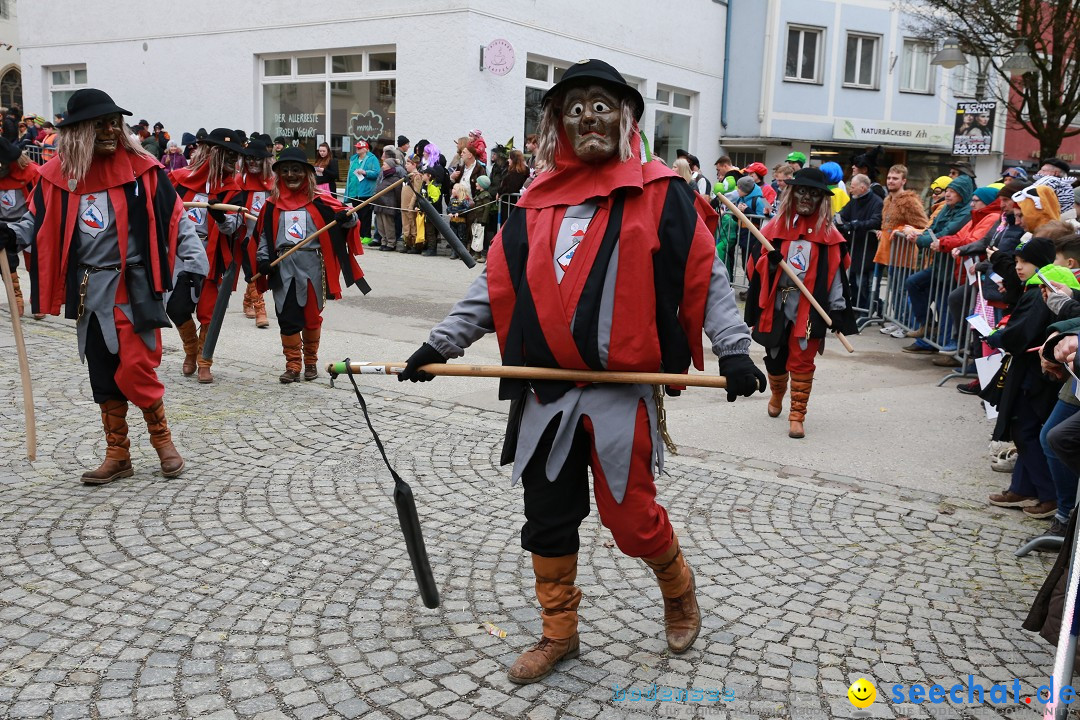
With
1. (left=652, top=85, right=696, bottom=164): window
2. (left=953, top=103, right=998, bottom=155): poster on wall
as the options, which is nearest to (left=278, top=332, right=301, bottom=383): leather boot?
(left=953, top=103, right=998, bottom=155): poster on wall

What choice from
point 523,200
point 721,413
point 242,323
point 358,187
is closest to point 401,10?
point 358,187

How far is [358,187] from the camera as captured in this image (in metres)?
16.2

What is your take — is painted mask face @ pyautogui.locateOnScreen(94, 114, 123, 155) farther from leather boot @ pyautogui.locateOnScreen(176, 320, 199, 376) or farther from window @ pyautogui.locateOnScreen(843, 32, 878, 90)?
window @ pyautogui.locateOnScreen(843, 32, 878, 90)

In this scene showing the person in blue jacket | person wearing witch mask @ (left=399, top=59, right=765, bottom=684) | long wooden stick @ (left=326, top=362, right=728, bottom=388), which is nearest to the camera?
long wooden stick @ (left=326, top=362, right=728, bottom=388)

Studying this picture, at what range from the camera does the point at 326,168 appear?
→ 52.2 ft

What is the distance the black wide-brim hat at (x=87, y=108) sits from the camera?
16.4ft

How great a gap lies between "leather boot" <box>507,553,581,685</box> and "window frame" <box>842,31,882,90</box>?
83.0ft

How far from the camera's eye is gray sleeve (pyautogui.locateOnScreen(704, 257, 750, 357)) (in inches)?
129

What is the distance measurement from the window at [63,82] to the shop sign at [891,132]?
19256 millimetres

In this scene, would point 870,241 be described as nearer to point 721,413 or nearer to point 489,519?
point 721,413

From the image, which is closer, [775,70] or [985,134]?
[985,134]

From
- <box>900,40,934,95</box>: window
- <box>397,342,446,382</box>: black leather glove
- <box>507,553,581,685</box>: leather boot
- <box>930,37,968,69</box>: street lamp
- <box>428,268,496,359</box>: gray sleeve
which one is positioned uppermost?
<box>900,40,934,95</box>: window

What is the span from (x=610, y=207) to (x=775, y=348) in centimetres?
388

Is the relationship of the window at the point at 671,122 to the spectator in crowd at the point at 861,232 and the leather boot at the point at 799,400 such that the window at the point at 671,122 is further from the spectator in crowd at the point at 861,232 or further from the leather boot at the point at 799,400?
the leather boot at the point at 799,400
